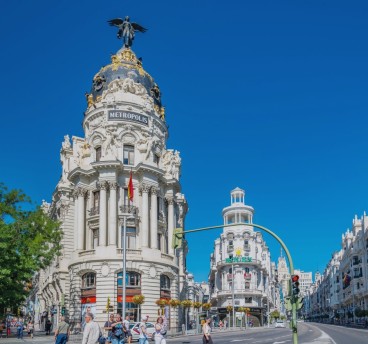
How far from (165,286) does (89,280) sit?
842 centimetres

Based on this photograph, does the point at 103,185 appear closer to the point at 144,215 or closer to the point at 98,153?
the point at 98,153

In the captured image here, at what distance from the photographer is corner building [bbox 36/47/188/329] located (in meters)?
56.2

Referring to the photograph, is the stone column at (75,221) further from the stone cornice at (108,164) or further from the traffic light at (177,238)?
the traffic light at (177,238)

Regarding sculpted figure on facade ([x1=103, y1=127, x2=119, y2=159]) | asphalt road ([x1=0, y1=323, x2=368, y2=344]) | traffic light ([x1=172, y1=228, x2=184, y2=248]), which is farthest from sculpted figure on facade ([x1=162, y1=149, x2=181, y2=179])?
traffic light ([x1=172, y1=228, x2=184, y2=248])

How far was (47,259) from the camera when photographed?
43.8 meters

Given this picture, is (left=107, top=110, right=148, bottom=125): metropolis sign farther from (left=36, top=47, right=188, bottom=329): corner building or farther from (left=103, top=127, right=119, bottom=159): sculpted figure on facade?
(left=103, top=127, right=119, bottom=159): sculpted figure on facade

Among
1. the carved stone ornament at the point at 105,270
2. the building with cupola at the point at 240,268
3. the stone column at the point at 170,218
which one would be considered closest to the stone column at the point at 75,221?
the carved stone ornament at the point at 105,270

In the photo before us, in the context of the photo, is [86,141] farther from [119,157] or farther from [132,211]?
[132,211]

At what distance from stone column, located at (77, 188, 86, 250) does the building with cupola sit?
49586 millimetres

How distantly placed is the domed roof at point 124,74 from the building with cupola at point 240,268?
45002mm

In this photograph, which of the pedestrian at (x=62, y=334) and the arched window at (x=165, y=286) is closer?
the pedestrian at (x=62, y=334)

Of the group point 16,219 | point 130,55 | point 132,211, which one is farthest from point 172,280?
point 130,55

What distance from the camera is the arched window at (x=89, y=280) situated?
56406 millimetres

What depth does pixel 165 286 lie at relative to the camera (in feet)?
196
